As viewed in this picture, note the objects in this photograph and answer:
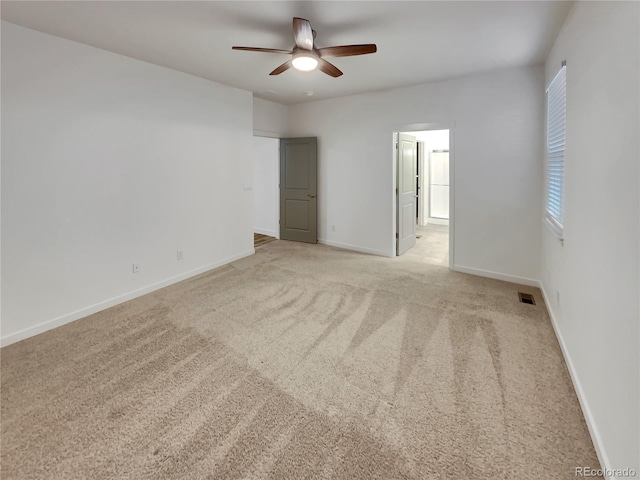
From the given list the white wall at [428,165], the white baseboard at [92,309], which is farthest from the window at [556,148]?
the white wall at [428,165]

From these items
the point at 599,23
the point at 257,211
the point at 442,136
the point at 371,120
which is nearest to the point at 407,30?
the point at 599,23

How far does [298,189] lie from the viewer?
6.16 meters

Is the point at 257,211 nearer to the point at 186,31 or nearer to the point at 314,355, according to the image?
the point at 186,31

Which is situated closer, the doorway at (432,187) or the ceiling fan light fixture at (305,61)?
the ceiling fan light fixture at (305,61)

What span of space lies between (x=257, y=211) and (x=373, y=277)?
378 cm

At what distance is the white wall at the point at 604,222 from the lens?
128 cm

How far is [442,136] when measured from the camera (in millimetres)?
8062

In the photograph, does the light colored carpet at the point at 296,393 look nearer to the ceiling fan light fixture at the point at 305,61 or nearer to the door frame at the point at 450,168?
the door frame at the point at 450,168

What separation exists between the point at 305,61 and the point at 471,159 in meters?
2.63

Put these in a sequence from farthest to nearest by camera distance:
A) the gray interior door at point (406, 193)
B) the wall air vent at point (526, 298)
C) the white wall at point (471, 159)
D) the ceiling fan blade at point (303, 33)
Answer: the gray interior door at point (406, 193)
the white wall at point (471, 159)
the wall air vent at point (526, 298)
the ceiling fan blade at point (303, 33)

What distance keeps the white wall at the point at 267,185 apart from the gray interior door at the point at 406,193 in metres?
2.50

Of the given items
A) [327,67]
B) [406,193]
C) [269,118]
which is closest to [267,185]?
[269,118]

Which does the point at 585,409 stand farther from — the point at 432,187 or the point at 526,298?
the point at 432,187

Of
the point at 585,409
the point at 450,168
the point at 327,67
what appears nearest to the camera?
the point at 585,409
